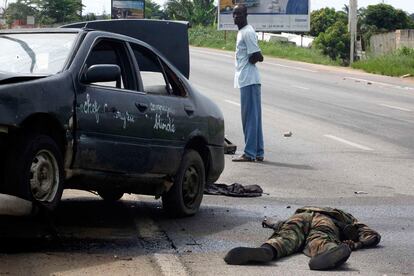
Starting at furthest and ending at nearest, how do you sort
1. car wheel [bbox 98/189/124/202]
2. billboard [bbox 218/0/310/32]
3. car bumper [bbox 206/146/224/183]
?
billboard [bbox 218/0/310/32]
car bumper [bbox 206/146/224/183]
car wheel [bbox 98/189/124/202]

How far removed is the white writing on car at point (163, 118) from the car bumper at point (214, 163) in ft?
2.77

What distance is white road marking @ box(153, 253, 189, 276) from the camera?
591cm

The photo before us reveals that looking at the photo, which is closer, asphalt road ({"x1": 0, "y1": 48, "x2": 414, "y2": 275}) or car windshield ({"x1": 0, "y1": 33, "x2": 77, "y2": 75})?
asphalt road ({"x1": 0, "y1": 48, "x2": 414, "y2": 275})

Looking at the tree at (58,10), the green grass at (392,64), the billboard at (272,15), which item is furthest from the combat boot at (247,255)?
the billboard at (272,15)

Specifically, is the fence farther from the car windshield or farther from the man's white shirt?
the car windshield

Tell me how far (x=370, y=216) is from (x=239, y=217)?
4.18 feet

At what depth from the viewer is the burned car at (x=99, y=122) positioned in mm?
5980

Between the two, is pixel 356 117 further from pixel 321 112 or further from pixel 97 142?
pixel 97 142

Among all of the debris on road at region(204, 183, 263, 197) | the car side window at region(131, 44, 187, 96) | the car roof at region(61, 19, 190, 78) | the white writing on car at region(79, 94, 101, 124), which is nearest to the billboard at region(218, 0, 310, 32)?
the car roof at region(61, 19, 190, 78)

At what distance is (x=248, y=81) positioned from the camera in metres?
12.1

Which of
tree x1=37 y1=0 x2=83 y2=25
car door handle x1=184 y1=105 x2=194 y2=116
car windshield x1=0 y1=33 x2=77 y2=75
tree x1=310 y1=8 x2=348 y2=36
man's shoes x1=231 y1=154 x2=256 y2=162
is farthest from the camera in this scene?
tree x1=310 y1=8 x2=348 y2=36

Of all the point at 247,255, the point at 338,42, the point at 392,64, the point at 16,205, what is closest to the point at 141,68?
the point at 16,205

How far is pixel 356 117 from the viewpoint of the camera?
18.9 meters

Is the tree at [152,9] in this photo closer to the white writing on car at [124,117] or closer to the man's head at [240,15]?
the man's head at [240,15]
